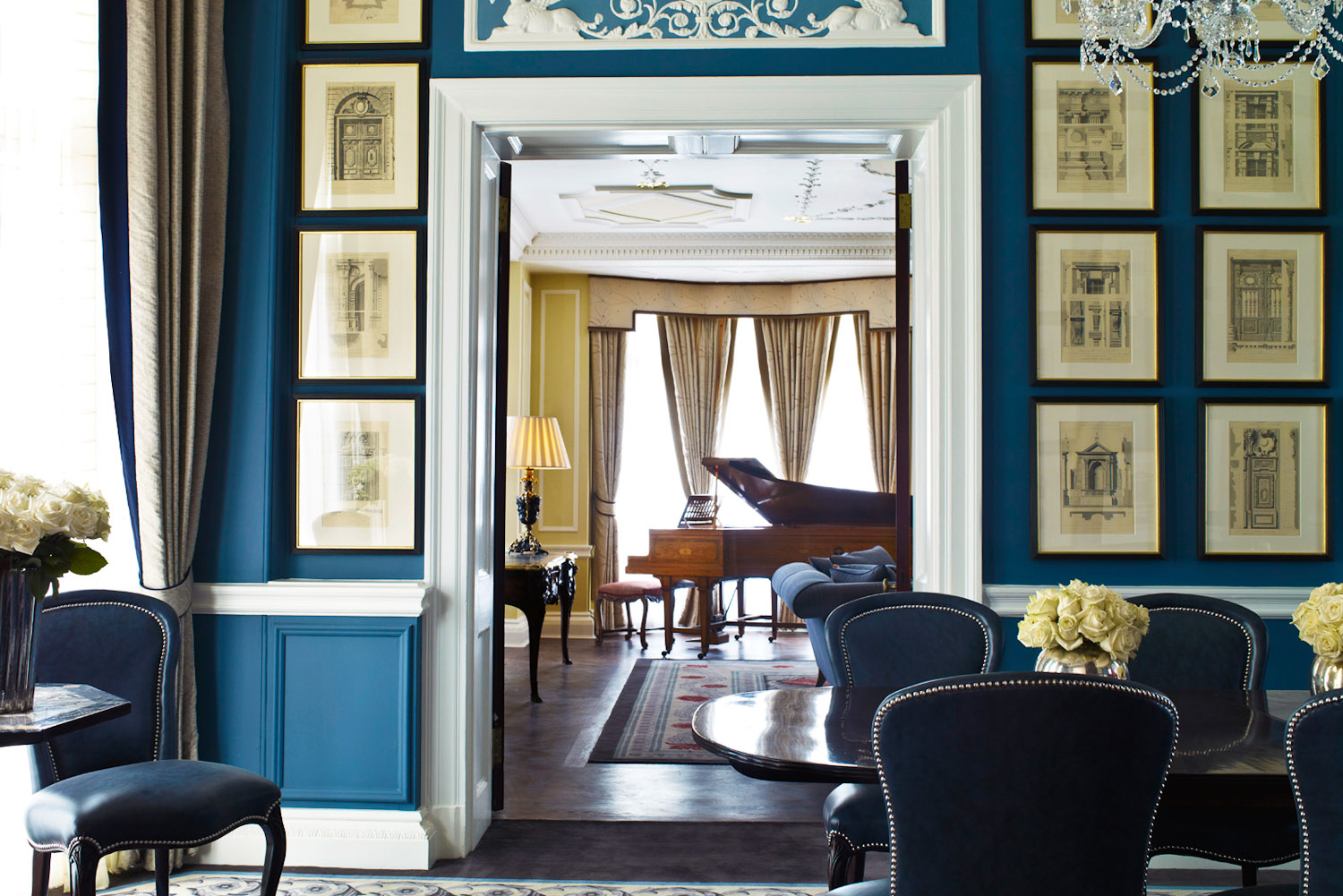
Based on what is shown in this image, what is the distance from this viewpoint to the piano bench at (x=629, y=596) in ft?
24.0

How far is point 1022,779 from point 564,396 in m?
6.95

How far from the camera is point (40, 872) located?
2.29 m

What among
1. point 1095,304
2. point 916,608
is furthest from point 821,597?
point 916,608

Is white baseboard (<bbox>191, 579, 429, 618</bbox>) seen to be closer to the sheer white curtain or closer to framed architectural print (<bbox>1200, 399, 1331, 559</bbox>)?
the sheer white curtain

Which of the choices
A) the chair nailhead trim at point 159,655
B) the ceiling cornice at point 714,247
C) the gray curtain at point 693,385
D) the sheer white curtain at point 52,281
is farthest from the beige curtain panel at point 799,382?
the chair nailhead trim at point 159,655

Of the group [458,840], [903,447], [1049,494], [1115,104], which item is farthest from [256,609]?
[1115,104]

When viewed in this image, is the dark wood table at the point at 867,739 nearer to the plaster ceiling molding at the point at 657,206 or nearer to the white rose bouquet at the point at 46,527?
the white rose bouquet at the point at 46,527

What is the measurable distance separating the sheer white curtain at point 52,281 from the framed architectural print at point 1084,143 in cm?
287

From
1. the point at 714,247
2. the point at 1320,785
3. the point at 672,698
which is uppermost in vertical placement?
the point at 714,247

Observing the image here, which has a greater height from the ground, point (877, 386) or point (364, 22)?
point (364, 22)

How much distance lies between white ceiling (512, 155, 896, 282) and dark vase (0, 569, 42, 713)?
14.0 feet

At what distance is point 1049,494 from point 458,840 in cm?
218

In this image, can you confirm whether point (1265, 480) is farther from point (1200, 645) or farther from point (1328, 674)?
point (1328, 674)

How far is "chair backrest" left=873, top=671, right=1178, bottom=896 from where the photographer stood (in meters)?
1.43
